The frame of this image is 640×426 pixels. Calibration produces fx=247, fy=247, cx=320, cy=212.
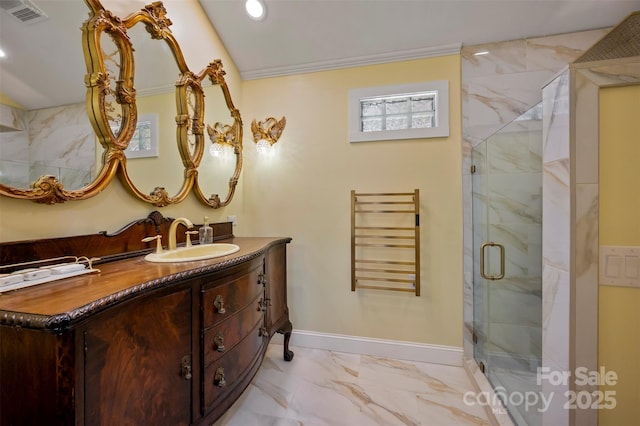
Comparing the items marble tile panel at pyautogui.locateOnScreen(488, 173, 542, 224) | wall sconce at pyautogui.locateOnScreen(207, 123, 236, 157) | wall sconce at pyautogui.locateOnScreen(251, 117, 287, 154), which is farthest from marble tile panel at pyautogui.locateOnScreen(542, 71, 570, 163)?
wall sconce at pyautogui.locateOnScreen(207, 123, 236, 157)

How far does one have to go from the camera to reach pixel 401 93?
2.13 metres

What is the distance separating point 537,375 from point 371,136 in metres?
1.89

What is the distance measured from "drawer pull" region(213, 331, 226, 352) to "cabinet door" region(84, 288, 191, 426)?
137mm

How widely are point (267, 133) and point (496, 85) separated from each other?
6.52ft

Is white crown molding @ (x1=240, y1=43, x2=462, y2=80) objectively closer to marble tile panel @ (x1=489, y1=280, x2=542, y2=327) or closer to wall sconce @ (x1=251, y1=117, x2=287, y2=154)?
wall sconce @ (x1=251, y1=117, x2=287, y2=154)

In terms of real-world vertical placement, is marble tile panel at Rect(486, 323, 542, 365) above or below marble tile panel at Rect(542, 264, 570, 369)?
below

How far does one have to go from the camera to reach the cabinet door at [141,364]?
2.31ft

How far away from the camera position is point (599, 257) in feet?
3.09

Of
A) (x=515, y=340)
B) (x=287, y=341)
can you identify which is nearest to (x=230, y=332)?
(x=287, y=341)

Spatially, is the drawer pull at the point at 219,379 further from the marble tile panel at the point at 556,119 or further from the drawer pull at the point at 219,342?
the marble tile panel at the point at 556,119

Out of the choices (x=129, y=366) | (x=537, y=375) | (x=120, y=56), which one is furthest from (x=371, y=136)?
(x=129, y=366)

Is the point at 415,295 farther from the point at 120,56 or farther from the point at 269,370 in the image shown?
the point at 120,56

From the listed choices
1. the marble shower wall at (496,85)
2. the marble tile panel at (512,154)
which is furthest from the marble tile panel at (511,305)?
the marble tile panel at (512,154)

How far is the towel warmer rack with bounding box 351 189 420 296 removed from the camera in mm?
2096
